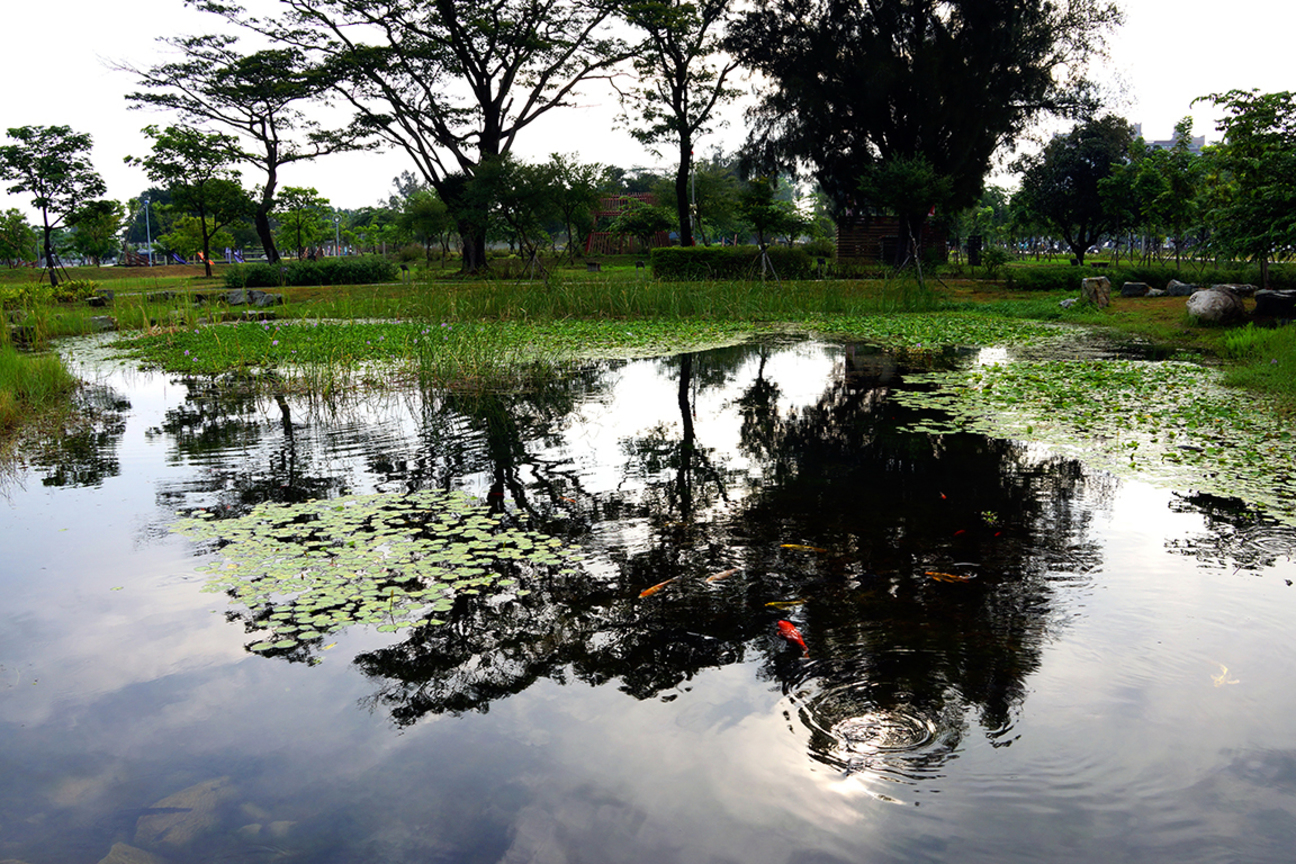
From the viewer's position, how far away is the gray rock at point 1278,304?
41.1 feet

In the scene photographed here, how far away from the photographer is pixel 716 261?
28328 mm

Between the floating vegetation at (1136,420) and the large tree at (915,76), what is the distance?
1688 cm

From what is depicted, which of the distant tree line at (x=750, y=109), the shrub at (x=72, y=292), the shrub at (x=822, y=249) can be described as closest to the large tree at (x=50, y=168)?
the distant tree line at (x=750, y=109)

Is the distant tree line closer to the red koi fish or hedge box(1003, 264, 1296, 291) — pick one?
hedge box(1003, 264, 1296, 291)

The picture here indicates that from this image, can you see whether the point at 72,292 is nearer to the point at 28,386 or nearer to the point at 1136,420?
the point at 28,386

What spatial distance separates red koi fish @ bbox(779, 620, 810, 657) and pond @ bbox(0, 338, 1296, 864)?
13 mm

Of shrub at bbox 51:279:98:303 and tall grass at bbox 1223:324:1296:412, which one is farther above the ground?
shrub at bbox 51:279:98:303

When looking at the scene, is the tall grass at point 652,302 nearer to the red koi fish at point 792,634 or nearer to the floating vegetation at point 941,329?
the floating vegetation at point 941,329

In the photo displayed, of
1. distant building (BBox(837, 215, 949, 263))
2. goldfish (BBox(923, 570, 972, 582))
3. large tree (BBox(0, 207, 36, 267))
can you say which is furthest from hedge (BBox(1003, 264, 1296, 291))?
large tree (BBox(0, 207, 36, 267))

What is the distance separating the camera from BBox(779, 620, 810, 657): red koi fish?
3.23 m

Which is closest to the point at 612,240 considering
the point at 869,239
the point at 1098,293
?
the point at 869,239

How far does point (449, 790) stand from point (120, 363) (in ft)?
39.5

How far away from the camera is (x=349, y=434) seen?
23.6ft

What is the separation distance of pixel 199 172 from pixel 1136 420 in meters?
41.1
